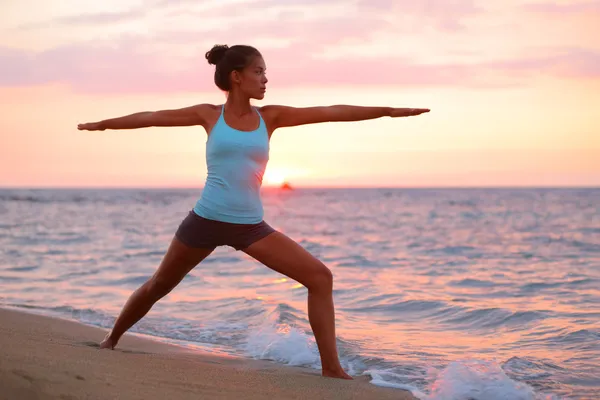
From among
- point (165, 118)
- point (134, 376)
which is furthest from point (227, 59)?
point (134, 376)

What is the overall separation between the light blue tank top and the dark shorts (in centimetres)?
3

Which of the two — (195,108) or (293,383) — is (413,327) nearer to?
(293,383)

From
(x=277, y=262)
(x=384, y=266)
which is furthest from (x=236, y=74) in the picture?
(x=384, y=266)

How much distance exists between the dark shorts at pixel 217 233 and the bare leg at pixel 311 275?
5 cm

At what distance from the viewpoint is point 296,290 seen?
33.2 feet

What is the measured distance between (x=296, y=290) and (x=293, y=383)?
5.61m

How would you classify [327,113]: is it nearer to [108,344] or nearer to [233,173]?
[233,173]

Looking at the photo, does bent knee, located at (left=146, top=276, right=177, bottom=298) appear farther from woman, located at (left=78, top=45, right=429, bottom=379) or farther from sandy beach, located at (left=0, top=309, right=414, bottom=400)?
sandy beach, located at (left=0, top=309, right=414, bottom=400)

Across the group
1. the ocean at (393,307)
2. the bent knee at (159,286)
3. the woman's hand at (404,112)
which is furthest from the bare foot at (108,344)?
the woman's hand at (404,112)

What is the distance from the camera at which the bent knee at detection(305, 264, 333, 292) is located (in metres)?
4.59

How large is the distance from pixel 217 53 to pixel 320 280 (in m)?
1.60

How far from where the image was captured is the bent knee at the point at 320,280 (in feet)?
15.1

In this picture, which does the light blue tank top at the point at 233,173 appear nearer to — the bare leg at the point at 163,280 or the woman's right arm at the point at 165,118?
the woman's right arm at the point at 165,118

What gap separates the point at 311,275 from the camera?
459cm
